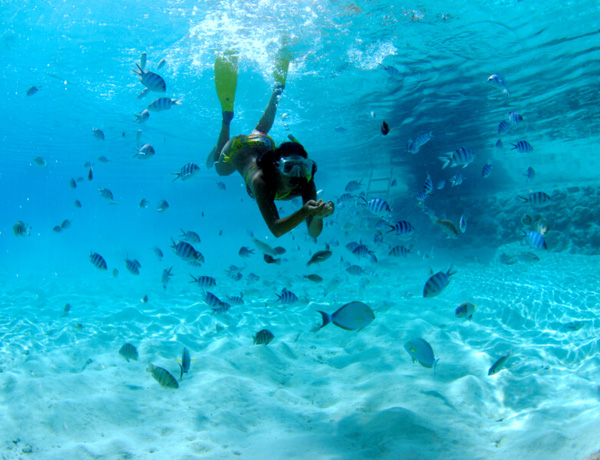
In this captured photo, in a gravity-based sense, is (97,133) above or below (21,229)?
above

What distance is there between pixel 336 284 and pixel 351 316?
669 centimetres

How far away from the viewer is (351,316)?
4094 millimetres

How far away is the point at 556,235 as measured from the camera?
17.0 metres

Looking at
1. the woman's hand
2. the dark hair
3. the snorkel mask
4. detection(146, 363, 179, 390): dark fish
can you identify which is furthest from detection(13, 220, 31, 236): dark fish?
the woman's hand

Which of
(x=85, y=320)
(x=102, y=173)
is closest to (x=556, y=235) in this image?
(x=85, y=320)

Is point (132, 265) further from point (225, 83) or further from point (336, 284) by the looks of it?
point (336, 284)

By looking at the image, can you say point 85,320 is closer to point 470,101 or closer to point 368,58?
point 368,58

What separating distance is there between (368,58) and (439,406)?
13996 mm

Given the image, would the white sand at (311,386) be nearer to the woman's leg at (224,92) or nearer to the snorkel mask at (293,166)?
the snorkel mask at (293,166)

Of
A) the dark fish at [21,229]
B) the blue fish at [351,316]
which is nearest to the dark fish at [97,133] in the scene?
the dark fish at [21,229]

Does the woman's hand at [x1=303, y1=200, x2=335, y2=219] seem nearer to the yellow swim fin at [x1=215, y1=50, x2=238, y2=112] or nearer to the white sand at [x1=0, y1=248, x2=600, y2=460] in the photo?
the white sand at [x1=0, y1=248, x2=600, y2=460]

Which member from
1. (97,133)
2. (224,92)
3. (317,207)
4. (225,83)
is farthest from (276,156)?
(97,133)

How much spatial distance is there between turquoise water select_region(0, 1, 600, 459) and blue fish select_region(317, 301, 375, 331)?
1.24m

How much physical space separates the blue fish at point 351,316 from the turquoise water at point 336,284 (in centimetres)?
124
